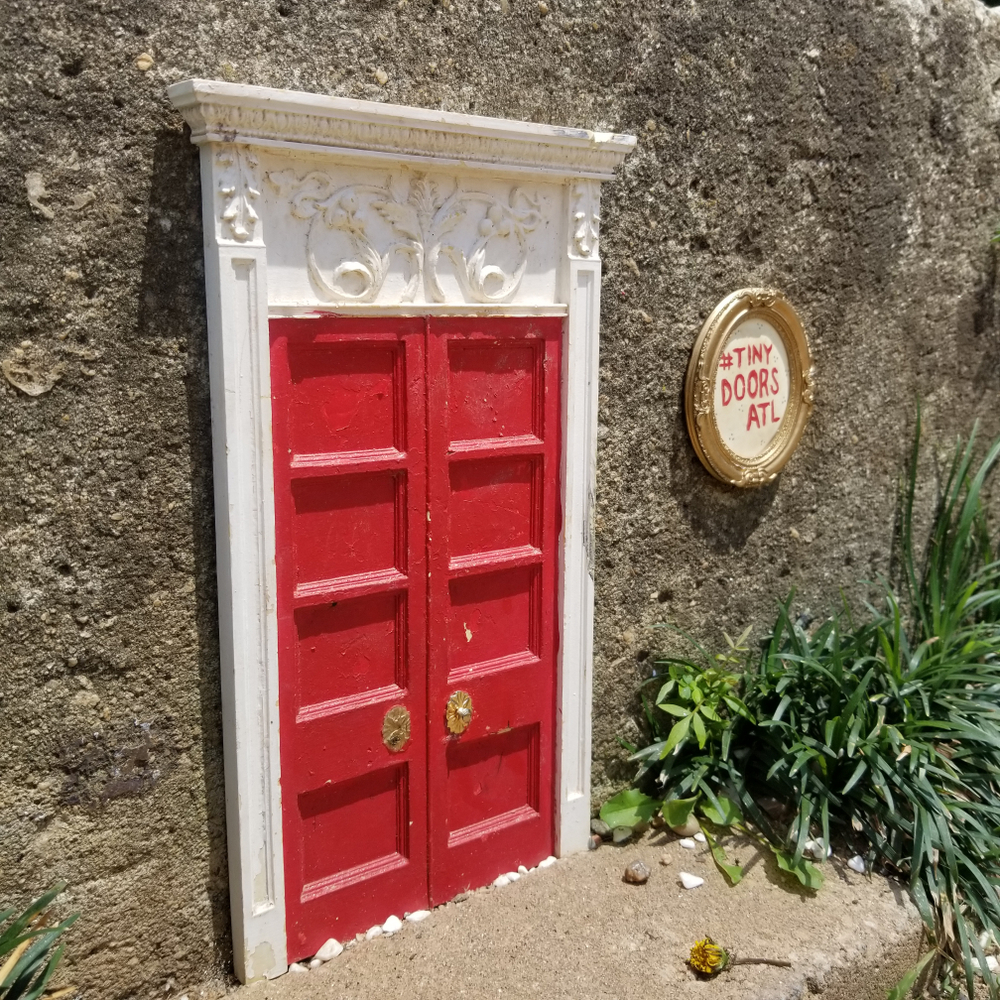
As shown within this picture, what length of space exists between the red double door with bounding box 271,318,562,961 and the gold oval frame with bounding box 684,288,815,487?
0.57 metres

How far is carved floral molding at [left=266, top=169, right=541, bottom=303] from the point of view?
239 centimetres

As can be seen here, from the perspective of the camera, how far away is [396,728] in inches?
Answer: 107

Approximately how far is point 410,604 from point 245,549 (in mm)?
515

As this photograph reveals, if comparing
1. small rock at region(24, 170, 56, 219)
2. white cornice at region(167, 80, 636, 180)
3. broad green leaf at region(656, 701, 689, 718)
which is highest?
white cornice at region(167, 80, 636, 180)

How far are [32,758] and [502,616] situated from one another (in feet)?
4.21

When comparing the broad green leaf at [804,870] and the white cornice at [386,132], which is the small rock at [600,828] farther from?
the white cornice at [386,132]

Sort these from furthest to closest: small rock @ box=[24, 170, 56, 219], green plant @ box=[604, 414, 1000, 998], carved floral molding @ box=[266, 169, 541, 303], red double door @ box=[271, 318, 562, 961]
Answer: green plant @ box=[604, 414, 1000, 998] → red double door @ box=[271, 318, 562, 961] → carved floral molding @ box=[266, 169, 541, 303] → small rock @ box=[24, 170, 56, 219]

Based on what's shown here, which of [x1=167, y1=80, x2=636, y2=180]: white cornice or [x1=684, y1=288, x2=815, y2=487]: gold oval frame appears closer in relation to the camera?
[x1=167, y1=80, x2=636, y2=180]: white cornice

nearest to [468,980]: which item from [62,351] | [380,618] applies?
[380,618]

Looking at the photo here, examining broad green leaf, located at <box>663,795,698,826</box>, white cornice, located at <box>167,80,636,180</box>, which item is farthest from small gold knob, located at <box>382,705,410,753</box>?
white cornice, located at <box>167,80,636,180</box>

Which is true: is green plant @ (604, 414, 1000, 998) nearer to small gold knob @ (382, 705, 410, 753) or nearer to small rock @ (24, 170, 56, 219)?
small gold knob @ (382, 705, 410, 753)

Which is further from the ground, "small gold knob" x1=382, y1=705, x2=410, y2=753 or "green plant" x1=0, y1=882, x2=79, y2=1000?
"small gold knob" x1=382, y1=705, x2=410, y2=753

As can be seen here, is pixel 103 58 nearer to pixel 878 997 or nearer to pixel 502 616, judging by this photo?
pixel 502 616

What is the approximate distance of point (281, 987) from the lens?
253cm
